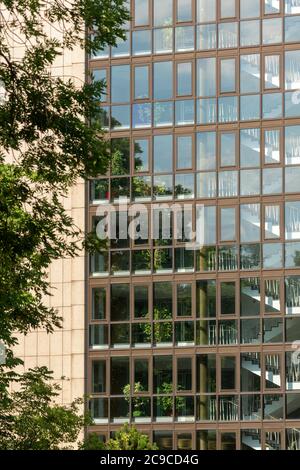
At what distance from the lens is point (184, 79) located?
60.2 meters

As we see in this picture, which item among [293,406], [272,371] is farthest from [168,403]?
[293,406]

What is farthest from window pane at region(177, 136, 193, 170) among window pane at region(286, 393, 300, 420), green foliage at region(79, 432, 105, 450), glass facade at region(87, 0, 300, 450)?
green foliage at region(79, 432, 105, 450)

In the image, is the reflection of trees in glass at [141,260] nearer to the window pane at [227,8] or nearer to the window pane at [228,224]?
the window pane at [228,224]

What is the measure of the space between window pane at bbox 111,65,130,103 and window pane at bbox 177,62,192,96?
7.70ft

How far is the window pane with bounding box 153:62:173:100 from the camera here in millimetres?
60406

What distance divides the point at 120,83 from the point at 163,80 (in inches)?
76.6

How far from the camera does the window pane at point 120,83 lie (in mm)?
60938

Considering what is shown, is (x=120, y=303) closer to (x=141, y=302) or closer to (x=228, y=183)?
(x=141, y=302)

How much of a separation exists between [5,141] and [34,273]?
7.22m

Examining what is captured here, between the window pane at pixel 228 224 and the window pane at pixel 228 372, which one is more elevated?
the window pane at pixel 228 224

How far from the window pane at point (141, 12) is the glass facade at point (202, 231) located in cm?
5

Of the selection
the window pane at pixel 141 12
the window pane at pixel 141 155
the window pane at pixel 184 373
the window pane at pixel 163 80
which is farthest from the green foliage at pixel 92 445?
the window pane at pixel 141 12

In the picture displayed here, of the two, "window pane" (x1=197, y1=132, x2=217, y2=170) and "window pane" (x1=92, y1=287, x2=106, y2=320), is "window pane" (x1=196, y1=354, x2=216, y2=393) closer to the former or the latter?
"window pane" (x1=92, y1=287, x2=106, y2=320)

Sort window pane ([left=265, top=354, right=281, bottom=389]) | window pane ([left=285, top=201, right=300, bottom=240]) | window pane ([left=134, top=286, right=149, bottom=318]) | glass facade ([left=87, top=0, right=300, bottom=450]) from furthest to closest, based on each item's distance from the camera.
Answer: window pane ([left=134, top=286, right=149, bottom=318])
window pane ([left=285, top=201, right=300, bottom=240])
glass facade ([left=87, top=0, right=300, bottom=450])
window pane ([left=265, top=354, right=281, bottom=389])
